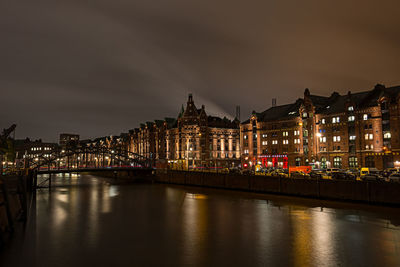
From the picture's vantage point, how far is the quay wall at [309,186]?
115ft

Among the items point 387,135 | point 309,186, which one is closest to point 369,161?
point 387,135

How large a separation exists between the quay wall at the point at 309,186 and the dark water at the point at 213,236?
5.63 ft

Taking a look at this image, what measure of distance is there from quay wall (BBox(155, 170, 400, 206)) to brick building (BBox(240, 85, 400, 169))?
2276 cm

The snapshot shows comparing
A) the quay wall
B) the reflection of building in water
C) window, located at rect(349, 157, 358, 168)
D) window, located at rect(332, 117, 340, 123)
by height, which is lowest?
the reflection of building in water

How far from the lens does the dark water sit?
799 inches

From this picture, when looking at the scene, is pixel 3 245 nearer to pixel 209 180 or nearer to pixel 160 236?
pixel 160 236

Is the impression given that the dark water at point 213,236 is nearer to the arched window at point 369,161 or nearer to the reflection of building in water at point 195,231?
the reflection of building in water at point 195,231

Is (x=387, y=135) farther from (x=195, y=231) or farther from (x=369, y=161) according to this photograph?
(x=195, y=231)

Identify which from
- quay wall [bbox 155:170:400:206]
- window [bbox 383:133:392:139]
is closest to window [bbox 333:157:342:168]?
window [bbox 383:133:392:139]

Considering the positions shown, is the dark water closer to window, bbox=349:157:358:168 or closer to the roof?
window, bbox=349:157:358:168

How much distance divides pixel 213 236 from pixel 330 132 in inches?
2272

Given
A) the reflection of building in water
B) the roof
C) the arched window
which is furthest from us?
the roof

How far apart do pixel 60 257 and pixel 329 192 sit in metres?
31.6

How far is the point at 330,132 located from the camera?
74.9 meters
